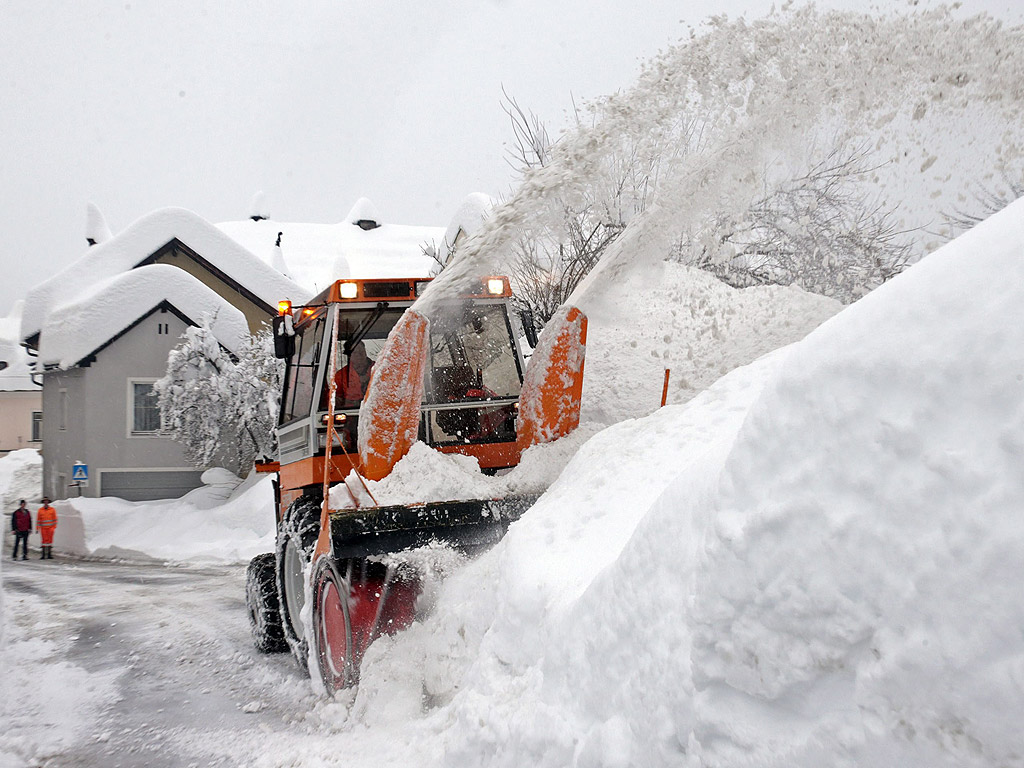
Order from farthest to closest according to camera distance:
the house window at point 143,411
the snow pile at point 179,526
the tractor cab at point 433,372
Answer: the house window at point 143,411
the snow pile at point 179,526
the tractor cab at point 433,372

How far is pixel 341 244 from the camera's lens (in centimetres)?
6625

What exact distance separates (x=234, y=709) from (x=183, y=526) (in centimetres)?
1300

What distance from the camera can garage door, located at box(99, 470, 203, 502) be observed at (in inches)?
800

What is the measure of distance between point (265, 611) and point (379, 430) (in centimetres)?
233

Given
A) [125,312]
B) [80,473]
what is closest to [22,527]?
[80,473]

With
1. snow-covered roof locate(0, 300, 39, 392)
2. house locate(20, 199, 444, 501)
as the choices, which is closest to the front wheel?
house locate(20, 199, 444, 501)

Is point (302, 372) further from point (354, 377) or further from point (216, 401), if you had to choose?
point (216, 401)

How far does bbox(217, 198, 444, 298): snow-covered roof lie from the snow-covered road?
4103cm

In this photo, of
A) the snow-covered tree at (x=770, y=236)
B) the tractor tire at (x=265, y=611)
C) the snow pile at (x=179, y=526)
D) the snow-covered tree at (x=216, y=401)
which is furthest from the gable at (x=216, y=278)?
the tractor tire at (x=265, y=611)

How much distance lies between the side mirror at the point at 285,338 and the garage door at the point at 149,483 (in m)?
15.8

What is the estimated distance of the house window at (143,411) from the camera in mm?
20641

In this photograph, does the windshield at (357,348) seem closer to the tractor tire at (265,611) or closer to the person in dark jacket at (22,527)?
the tractor tire at (265,611)

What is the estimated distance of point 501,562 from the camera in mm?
3750

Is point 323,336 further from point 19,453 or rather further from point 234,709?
point 19,453
